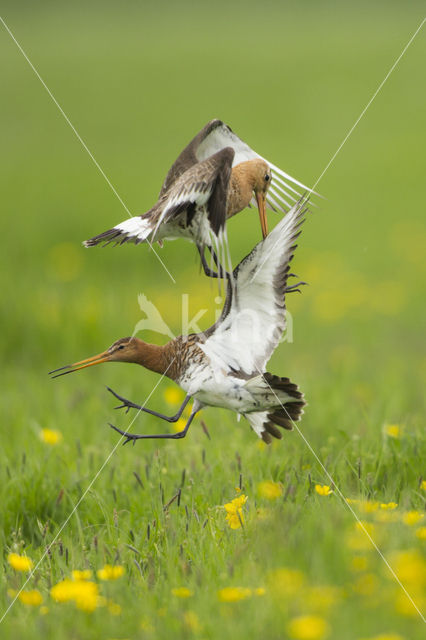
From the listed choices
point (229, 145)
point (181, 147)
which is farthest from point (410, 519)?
point (181, 147)

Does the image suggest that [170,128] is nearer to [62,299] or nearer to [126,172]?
[126,172]

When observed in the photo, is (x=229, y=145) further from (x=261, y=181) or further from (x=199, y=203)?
(x=199, y=203)

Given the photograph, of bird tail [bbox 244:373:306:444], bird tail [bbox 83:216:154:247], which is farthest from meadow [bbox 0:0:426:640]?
bird tail [bbox 83:216:154:247]

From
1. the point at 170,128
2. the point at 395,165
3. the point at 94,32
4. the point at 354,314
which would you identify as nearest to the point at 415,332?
the point at 354,314

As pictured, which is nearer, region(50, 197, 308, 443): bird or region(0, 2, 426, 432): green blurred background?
region(50, 197, 308, 443): bird

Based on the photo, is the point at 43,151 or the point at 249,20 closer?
the point at 43,151

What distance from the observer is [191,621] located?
2.40 metres

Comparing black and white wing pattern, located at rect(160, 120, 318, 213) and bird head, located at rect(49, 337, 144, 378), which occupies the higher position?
black and white wing pattern, located at rect(160, 120, 318, 213)

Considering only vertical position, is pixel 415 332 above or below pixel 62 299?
below

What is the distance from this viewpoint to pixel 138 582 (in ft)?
9.25

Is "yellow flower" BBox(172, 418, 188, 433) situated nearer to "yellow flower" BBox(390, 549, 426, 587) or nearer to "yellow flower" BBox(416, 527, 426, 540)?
"yellow flower" BBox(416, 527, 426, 540)

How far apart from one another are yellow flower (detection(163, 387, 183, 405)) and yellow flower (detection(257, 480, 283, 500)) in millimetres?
1749

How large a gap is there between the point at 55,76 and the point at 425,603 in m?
17.6

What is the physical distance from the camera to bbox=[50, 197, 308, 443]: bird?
272 cm
